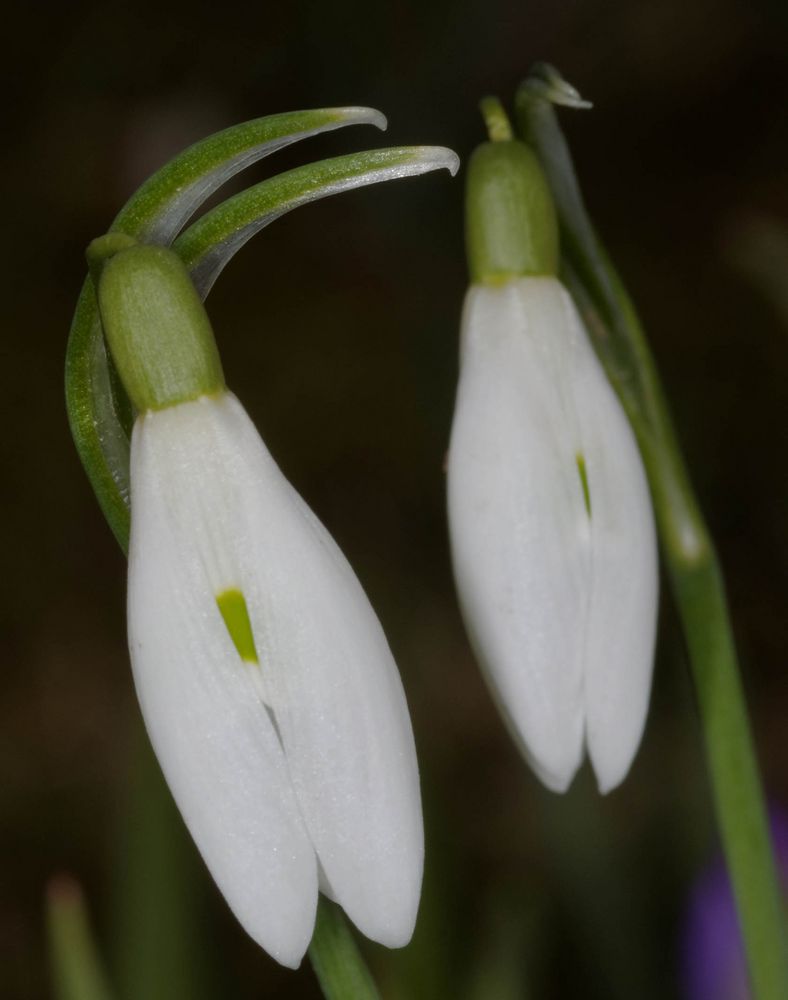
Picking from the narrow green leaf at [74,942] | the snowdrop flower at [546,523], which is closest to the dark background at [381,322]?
the narrow green leaf at [74,942]

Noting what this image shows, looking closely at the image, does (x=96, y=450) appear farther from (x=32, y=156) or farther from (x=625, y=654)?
Answer: (x=32, y=156)

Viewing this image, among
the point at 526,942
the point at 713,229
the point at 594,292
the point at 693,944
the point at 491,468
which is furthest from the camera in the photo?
the point at 713,229

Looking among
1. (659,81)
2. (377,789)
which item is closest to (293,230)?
(659,81)

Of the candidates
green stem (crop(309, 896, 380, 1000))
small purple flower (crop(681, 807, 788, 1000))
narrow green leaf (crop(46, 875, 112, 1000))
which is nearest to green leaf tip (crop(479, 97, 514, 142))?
green stem (crop(309, 896, 380, 1000))

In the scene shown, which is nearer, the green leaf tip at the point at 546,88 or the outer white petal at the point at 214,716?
the outer white petal at the point at 214,716

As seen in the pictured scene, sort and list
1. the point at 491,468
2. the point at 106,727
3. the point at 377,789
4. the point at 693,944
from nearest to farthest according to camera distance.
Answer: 1. the point at 377,789
2. the point at 491,468
3. the point at 693,944
4. the point at 106,727

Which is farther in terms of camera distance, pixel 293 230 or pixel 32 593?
pixel 293 230

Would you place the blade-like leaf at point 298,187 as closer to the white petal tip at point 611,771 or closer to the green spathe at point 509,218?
the green spathe at point 509,218
